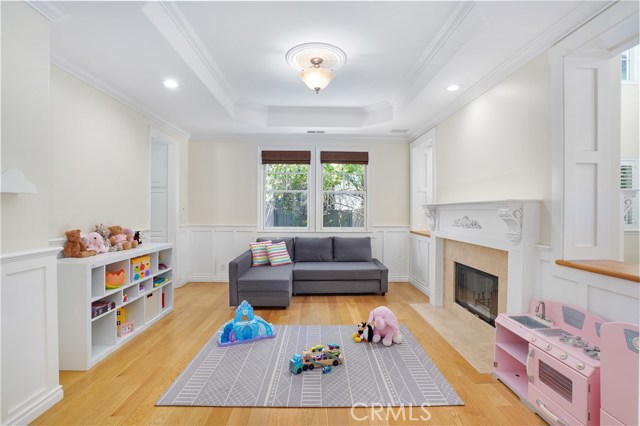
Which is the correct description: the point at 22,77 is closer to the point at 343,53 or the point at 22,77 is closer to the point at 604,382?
the point at 343,53

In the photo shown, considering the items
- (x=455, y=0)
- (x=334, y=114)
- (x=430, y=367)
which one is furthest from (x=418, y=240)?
(x=455, y=0)

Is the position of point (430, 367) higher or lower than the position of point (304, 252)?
lower

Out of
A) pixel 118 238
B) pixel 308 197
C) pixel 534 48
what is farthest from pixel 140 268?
pixel 534 48

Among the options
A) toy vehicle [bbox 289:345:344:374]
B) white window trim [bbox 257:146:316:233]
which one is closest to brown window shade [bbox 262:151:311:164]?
white window trim [bbox 257:146:316:233]

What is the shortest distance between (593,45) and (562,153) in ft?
2.25

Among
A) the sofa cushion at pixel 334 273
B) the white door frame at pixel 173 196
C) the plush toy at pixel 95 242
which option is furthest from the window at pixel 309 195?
the plush toy at pixel 95 242

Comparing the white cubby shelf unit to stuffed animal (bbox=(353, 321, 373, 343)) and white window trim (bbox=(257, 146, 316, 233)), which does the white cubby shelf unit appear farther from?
stuffed animal (bbox=(353, 321, 373, 343))

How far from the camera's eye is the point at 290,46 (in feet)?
9.24

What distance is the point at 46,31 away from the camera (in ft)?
6.38

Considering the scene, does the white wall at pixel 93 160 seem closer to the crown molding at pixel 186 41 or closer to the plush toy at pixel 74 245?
the plush toy at pixel 74 245

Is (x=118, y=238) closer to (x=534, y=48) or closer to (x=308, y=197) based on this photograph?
(x=308, y=197)

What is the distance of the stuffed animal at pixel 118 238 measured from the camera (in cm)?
304

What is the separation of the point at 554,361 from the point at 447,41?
2445mm

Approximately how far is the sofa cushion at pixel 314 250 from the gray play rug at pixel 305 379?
2134 millimetres
